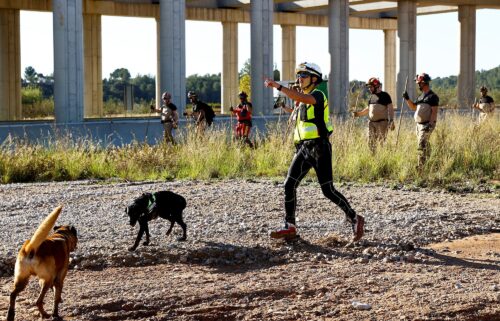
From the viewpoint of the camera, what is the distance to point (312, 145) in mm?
9812

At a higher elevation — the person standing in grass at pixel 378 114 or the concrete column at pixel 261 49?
the concrete column at pixel 261 49

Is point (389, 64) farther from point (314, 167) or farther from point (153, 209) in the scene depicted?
point (153, 209)

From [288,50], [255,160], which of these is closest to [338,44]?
[288,50]

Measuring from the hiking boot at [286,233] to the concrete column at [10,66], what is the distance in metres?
38.8

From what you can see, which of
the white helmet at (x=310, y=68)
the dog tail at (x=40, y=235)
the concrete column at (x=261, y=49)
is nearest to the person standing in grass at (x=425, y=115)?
the white helmet at (x=310, y=68)

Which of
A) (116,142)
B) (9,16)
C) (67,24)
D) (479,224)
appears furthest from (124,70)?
(479,224)

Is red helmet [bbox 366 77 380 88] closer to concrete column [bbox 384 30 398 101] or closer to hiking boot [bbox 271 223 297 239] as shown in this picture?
hiking boot [bbox 271 223 297 239]

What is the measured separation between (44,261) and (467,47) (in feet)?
172

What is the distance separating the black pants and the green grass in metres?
5.86

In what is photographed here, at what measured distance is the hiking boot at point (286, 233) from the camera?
9.85 meters

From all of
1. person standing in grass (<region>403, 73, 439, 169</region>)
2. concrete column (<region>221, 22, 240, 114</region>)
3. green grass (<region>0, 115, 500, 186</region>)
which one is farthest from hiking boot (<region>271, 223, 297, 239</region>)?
concrete column (<region>221, 22, 240, 114</region>)

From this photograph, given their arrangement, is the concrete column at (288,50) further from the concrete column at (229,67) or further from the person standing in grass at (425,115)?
the person standing in grass at (425,115)

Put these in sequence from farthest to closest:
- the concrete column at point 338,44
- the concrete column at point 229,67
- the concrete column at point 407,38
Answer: the concrete column at point 229,67
the concrete column at point 407,38
the concrete column at point 338,44

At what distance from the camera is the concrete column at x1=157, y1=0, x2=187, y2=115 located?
3778 centimetres
